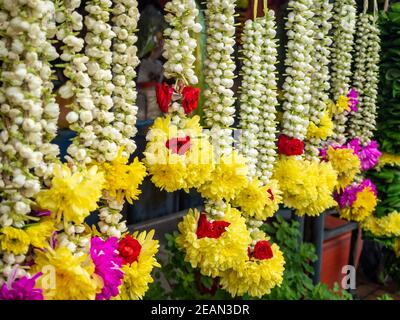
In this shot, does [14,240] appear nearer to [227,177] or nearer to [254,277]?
[227,177]

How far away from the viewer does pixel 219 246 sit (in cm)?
135

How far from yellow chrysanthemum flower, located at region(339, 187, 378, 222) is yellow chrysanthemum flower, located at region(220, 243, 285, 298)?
0.75 m

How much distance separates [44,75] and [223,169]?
56 cm

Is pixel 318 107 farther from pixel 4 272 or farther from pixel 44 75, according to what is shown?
pixel 4 272

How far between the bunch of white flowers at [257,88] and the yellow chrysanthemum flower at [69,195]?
2.06ft

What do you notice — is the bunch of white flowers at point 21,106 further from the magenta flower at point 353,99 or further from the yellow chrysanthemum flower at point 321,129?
the magenta flower at point 353,99

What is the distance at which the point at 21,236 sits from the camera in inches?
35.7

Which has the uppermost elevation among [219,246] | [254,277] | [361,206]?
[361,206]

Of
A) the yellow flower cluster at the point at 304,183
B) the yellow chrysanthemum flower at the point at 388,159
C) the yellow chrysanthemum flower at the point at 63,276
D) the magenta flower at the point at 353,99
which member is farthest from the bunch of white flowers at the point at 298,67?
the yellow chrysanthemum flower at the point at 63,276

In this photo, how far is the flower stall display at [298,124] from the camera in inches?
64.1

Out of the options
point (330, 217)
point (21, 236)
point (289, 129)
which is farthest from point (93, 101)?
point (330, 217)

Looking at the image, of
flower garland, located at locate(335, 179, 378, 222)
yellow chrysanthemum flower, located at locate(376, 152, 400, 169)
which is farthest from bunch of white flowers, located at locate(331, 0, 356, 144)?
yellow chrysanthemum flower, located at locate(376, 152, 400, 169)

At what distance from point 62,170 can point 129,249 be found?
0.27 metres

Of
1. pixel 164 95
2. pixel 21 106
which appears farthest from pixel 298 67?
pixel 21 106
